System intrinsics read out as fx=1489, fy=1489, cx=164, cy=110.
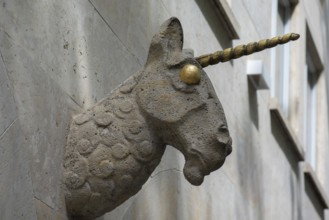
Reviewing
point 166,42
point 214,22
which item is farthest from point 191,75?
point 214,22

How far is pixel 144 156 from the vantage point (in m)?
6.81

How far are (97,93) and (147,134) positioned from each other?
63cm

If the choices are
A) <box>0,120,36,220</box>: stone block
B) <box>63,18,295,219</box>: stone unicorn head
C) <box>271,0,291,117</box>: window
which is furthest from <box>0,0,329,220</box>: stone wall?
<box>271,0,291,117</box>: window

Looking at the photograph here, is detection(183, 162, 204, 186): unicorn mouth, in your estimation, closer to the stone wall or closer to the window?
the stone wall

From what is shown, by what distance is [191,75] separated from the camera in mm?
6691

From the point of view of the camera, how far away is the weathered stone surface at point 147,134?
22.0 feet

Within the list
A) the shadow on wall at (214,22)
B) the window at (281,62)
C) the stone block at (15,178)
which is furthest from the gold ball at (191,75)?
the window at (281,62)

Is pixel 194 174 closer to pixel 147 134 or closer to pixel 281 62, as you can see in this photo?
pixel 147 134

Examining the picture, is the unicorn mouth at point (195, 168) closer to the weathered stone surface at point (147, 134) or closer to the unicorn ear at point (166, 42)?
the weathered stone surface at point (147, 134)

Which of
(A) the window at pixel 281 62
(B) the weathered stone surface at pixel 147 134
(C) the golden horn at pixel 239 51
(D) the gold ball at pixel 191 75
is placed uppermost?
(A) the window at pixel 281 62

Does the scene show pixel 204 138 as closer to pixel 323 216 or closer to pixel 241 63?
pixel 241 63

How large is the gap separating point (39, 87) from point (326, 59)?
12.5 metres

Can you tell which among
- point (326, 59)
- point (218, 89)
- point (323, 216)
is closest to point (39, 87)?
point (218, 89)

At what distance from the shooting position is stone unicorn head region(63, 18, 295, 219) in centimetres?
671
